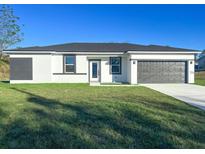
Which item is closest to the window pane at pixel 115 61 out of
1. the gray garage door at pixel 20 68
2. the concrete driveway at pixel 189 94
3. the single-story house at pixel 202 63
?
the concrete driveway at pixel 189 94

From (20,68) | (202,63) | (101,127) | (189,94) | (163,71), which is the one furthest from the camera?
(202,63)

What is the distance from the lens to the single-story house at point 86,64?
61.6ft

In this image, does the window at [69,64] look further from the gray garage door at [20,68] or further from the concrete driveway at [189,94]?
the concrete driveway at [189,94]

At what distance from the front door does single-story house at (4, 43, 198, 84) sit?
31 centimetres

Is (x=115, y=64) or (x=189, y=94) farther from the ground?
(x=115, y=64)

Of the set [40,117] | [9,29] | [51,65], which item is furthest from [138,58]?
[9,29]

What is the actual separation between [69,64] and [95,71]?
2.68m

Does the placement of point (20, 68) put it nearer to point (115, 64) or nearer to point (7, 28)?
point (115, 64)

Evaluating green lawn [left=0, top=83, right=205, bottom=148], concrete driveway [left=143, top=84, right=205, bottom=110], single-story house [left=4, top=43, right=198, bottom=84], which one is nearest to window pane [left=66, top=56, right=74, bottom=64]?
single-story house [left=4, top=43, right=198, bottom=84]

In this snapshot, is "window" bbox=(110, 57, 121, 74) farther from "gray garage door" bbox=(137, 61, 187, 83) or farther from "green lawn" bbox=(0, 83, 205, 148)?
"green lawn" bbox=(0, 83, 205, 148)

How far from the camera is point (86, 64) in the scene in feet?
65.3

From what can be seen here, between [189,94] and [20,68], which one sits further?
[20,68]

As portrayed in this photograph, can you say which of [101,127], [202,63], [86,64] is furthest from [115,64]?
[202,63]
